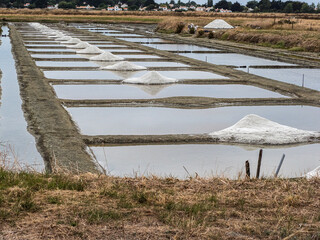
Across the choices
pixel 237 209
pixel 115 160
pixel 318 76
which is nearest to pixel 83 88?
pixel 115 160

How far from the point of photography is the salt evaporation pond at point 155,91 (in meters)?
8.94

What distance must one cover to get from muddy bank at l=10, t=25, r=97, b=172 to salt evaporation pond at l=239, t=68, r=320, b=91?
5.00m

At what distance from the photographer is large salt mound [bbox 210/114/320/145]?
232 inches

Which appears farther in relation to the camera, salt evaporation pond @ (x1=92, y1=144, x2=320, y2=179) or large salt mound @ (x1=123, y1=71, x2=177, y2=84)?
large salt mound @ (x1=123, y1=71, x2=177, y2=84)

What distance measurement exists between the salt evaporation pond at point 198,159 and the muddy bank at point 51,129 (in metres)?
0.23

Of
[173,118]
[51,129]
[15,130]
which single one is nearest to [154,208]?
[51,129]

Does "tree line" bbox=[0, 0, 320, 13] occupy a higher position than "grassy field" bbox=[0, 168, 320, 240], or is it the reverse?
"tree line" bbox=[0, 0, 320, 13]

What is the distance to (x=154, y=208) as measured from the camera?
120 inches

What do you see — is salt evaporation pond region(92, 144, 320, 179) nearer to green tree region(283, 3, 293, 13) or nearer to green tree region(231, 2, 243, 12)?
green tree region(283, 3, 293, 13)

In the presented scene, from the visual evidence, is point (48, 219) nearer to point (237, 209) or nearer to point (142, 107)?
point (237, 209)

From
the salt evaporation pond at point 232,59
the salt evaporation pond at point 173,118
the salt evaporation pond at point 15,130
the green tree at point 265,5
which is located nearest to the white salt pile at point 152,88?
the salt evaporation pond at point 173,118

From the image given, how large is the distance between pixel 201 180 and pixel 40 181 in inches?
42.2

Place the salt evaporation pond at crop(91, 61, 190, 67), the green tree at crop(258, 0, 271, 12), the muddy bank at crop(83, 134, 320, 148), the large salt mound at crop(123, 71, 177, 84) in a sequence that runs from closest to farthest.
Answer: the muddy bank at crop(83, 134, 320, 148)
the large salt mound at crop(123, 71, 177, 84)
the salt evaporation pond at crop(91, 61, 190, 67)
the green tree at crop(258, 0, 271, 12)

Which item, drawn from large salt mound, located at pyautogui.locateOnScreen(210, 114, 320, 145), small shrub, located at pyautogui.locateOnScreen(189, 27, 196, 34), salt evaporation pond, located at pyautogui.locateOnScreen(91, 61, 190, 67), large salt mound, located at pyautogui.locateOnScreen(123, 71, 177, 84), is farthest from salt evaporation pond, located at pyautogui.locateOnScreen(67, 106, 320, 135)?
small shrub, located at pyautogui.locateOnScreen(189, 27, 196, 34)
